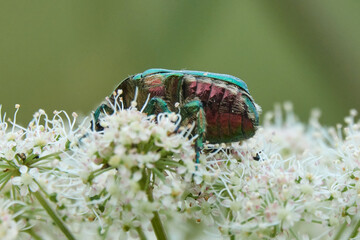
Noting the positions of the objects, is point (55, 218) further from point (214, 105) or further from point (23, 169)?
point (214, 105)

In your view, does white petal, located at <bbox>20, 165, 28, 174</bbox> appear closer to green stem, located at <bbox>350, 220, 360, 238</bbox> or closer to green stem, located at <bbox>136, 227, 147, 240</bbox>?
green stem, located at <bbox>136, 227, 147, 240</bbox>

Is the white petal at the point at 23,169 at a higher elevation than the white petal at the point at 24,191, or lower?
higher

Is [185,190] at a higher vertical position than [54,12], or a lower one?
lower

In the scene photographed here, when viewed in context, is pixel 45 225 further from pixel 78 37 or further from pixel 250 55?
pixel 250 55

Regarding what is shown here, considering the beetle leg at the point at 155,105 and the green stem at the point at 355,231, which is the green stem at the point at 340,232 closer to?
the green stem at the point at 355,231

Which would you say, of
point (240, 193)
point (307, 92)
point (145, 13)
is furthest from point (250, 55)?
point (240, 193)

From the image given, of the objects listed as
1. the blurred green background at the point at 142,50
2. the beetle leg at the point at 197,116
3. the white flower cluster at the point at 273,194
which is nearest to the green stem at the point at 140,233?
the white flower cluster at the point at 273,194
